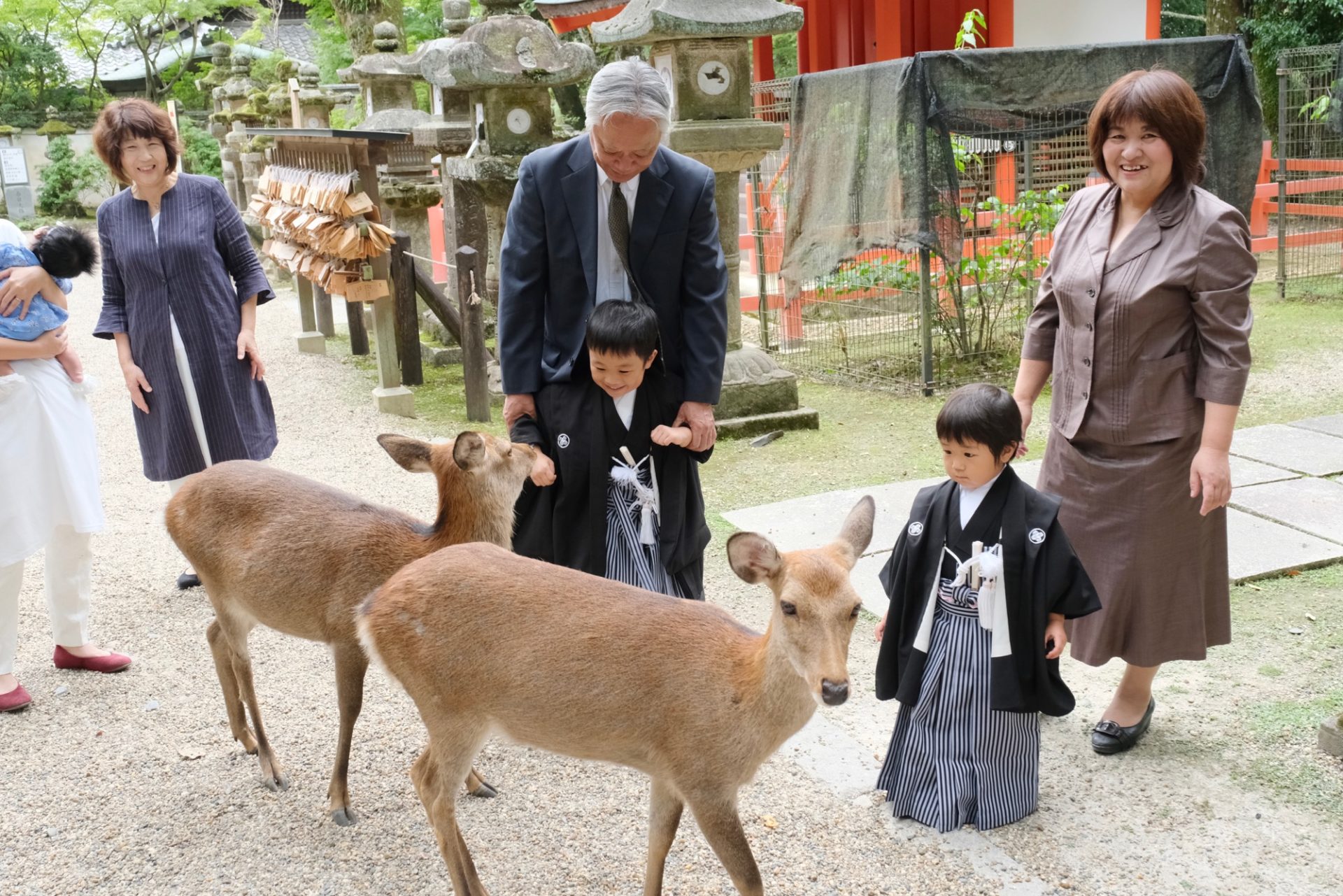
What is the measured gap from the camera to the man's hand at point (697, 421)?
3205 millimetres

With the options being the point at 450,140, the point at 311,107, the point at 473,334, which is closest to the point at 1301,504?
the point at 473,334

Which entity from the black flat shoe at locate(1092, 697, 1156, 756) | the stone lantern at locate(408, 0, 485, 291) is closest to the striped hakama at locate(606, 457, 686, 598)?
the black flat shoe at locate(1092, 697, 1156, 756)

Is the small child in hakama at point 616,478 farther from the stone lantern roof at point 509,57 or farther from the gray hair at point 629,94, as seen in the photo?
the stone lantern roof at point 509,57

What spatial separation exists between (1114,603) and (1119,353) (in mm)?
711

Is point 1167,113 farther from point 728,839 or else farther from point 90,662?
point 90,662

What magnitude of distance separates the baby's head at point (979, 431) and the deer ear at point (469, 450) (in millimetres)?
1185

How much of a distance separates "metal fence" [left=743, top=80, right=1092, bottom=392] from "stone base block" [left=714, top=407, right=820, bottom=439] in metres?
1.25

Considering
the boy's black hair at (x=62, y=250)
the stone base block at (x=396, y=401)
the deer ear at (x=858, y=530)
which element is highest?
the boy's black hair at (x=62, y=250)

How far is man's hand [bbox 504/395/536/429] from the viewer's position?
10.7ft

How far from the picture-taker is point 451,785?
8.87 ft

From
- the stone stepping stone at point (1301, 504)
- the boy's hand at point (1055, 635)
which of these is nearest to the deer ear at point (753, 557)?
the boy's hand at point (1055, 635)

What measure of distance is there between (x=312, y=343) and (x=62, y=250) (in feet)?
22.4

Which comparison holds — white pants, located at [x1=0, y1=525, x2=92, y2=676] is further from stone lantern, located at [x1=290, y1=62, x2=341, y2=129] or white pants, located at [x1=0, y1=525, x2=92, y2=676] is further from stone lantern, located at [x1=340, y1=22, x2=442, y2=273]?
stone lantern, located at [x1=290, y1=62, x2=341, y2=129]

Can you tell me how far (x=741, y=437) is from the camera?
7219 millimetres
